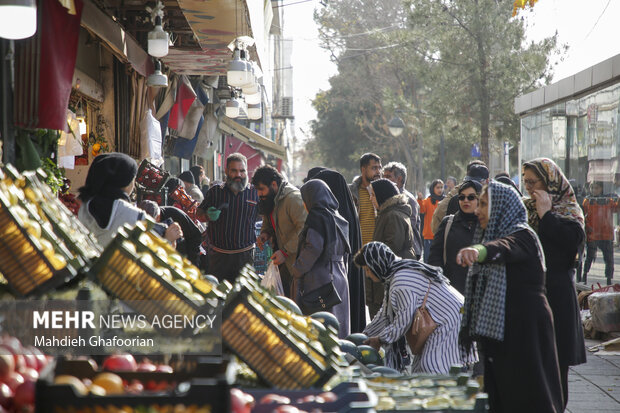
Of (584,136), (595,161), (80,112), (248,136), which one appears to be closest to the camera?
(80,112)

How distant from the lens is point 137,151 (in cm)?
1025

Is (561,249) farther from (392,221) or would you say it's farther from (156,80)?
(156,80)

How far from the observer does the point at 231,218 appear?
8.36 meters

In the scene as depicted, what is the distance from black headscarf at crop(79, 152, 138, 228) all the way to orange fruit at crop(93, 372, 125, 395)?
1.96 metres

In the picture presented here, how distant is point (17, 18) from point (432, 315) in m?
2.95

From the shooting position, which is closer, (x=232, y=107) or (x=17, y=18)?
(x=17, y=18)

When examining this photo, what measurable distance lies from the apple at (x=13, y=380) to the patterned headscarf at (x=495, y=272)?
2929 millimetres

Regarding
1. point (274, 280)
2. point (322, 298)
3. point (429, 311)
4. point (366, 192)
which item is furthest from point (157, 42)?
point (429, 311)

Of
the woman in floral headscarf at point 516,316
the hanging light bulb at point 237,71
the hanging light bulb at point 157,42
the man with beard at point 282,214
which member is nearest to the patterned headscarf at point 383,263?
the woman in floral headscarf at point 516,316

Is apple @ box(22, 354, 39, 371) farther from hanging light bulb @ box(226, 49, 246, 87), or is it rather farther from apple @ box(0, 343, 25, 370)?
hanging light bulb @ box(226, 49, 246, 87)

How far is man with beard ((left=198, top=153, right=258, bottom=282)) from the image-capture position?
835cm

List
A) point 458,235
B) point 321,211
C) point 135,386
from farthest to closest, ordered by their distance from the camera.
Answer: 1. point 458,235
2. point 321,211
3. point 135,386

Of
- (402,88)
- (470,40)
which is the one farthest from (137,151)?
(402,88)

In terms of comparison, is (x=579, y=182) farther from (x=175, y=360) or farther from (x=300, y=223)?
(x=175, y=360)
